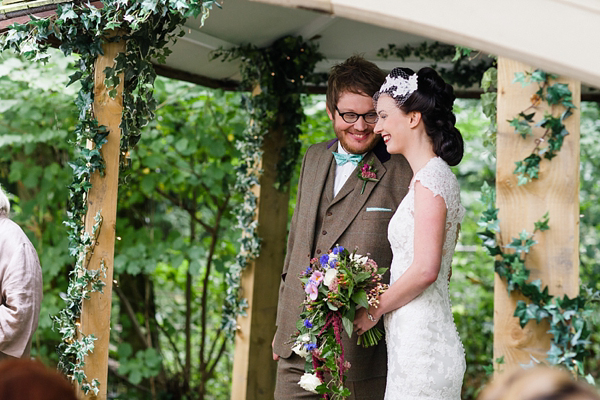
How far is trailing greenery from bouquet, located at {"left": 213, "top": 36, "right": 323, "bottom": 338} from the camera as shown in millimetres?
4355

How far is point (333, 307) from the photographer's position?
248 centimetres

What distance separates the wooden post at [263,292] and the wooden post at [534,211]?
2.44 meters

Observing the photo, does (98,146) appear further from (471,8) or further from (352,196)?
(471,8)

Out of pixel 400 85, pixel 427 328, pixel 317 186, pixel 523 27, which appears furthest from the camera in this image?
pixel 317 186

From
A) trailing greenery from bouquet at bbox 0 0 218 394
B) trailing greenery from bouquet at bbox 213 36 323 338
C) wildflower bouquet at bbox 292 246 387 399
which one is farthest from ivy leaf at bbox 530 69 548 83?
trailing greenery from bouquet at bbox 213 36 323 338

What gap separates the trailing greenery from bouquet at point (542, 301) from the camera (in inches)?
78.8

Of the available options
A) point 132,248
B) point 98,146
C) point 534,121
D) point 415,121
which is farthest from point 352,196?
point 132,248

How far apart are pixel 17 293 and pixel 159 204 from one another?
3.43m

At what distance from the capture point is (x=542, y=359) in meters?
2.09

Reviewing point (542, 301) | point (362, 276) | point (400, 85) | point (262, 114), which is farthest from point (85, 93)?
point (542, 301)

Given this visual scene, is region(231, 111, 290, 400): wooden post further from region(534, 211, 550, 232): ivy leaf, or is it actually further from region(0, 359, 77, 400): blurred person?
region(0, 359, 77, 400): blurred person

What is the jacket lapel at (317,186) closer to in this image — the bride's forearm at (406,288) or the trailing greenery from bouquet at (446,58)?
the bride's forearm at (406,288)

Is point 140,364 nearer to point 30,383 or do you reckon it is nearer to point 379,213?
point 379,213

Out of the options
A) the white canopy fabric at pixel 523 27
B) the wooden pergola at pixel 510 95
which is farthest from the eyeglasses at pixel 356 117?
the white canopy fabric at pixel 523 27
